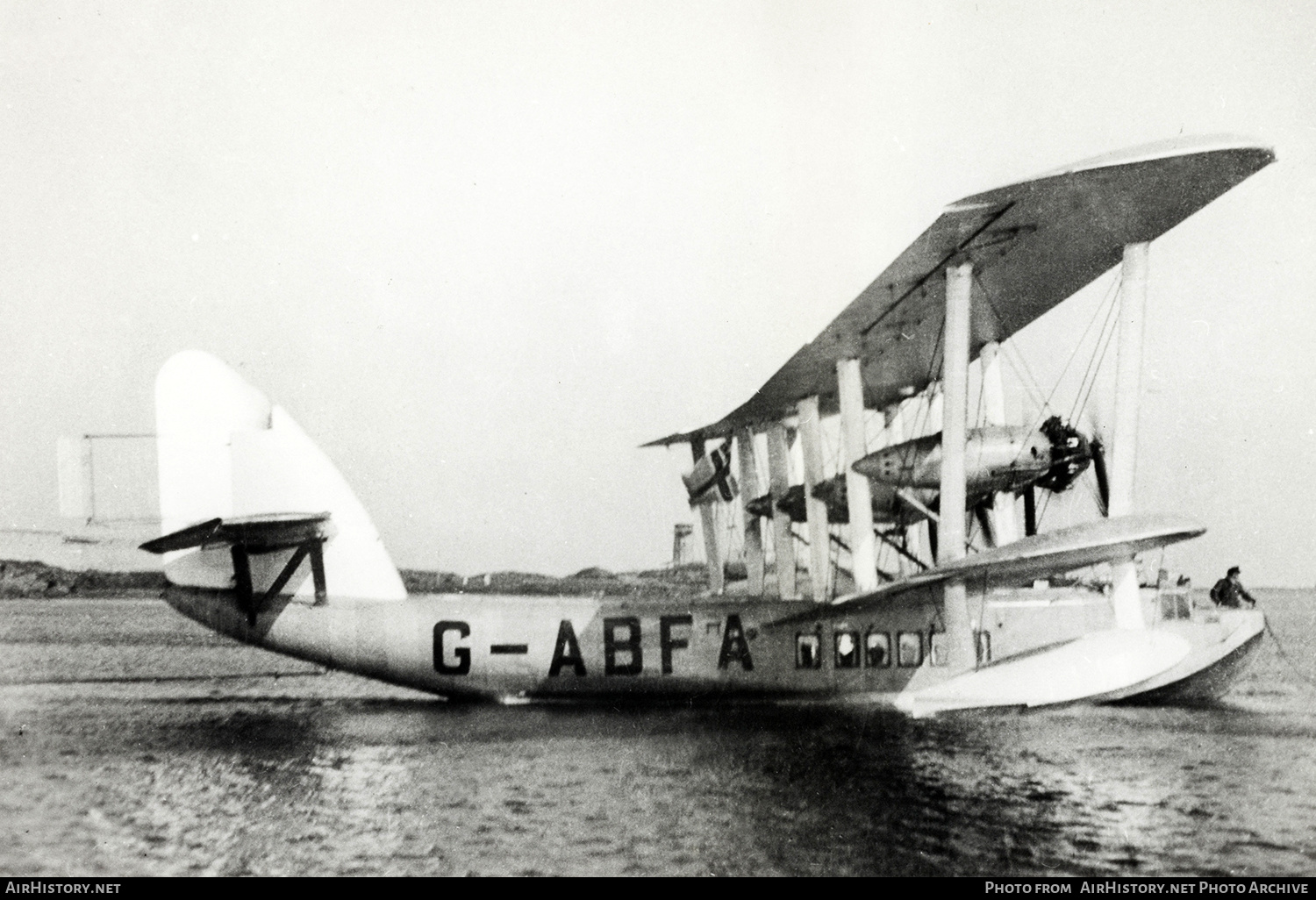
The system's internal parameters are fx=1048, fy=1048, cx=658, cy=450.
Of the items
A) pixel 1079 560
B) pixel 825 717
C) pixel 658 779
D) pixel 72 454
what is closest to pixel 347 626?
pixel 72 454

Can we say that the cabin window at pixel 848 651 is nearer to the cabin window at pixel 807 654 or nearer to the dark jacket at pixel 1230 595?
the cabin window at pixel 807 654

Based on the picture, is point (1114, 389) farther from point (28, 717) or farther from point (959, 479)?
point (28, 717)

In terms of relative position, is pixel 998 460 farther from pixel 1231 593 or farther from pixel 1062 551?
pixel 1231 593

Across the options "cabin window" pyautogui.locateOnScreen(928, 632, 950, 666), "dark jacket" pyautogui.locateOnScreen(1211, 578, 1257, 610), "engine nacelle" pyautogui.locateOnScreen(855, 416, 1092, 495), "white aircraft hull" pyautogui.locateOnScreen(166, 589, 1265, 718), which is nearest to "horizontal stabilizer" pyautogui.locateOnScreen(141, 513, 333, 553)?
"white aircraft hull" pyautogui.locateOnScreen(166, 589, 1265, 718)

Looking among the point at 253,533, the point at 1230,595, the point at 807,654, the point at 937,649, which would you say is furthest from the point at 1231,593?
the point at 253,533

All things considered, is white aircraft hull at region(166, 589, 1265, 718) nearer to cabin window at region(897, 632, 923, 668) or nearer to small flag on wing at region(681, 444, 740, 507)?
cabin window at region(897, 632, 923, 668)
